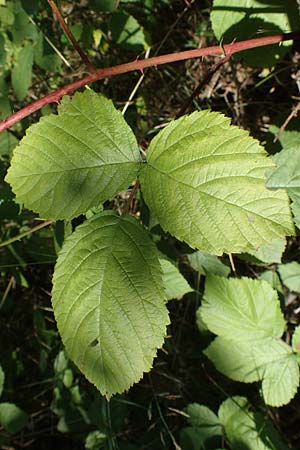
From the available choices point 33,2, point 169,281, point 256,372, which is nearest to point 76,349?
point 169,281

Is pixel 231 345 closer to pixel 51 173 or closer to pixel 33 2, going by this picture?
pixel 51 173

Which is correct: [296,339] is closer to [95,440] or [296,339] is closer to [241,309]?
[241,309]

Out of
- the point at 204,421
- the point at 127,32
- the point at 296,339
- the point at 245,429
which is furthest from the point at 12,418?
the point at 127,32

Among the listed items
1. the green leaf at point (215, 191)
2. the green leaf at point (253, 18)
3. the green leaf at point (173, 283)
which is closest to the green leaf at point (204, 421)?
the green leaf at point (173, 283)

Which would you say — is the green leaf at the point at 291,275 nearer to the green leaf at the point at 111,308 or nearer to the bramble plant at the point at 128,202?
the bramble plant at the point at 128,202

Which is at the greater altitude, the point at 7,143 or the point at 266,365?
the point at 7,143

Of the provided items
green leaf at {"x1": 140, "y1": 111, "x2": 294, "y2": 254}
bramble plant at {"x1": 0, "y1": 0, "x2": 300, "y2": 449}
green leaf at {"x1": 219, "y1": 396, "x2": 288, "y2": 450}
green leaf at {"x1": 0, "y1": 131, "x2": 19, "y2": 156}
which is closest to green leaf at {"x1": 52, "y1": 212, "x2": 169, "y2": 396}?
bramble plant at {"x1": 0, "y1": 0, "x2": 300, "y2": 449}

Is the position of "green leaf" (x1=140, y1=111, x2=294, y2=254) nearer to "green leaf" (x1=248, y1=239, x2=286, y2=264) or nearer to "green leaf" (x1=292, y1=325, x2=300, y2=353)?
"green leaf" (x1=248, y1=239, x2=286, y2=264)
